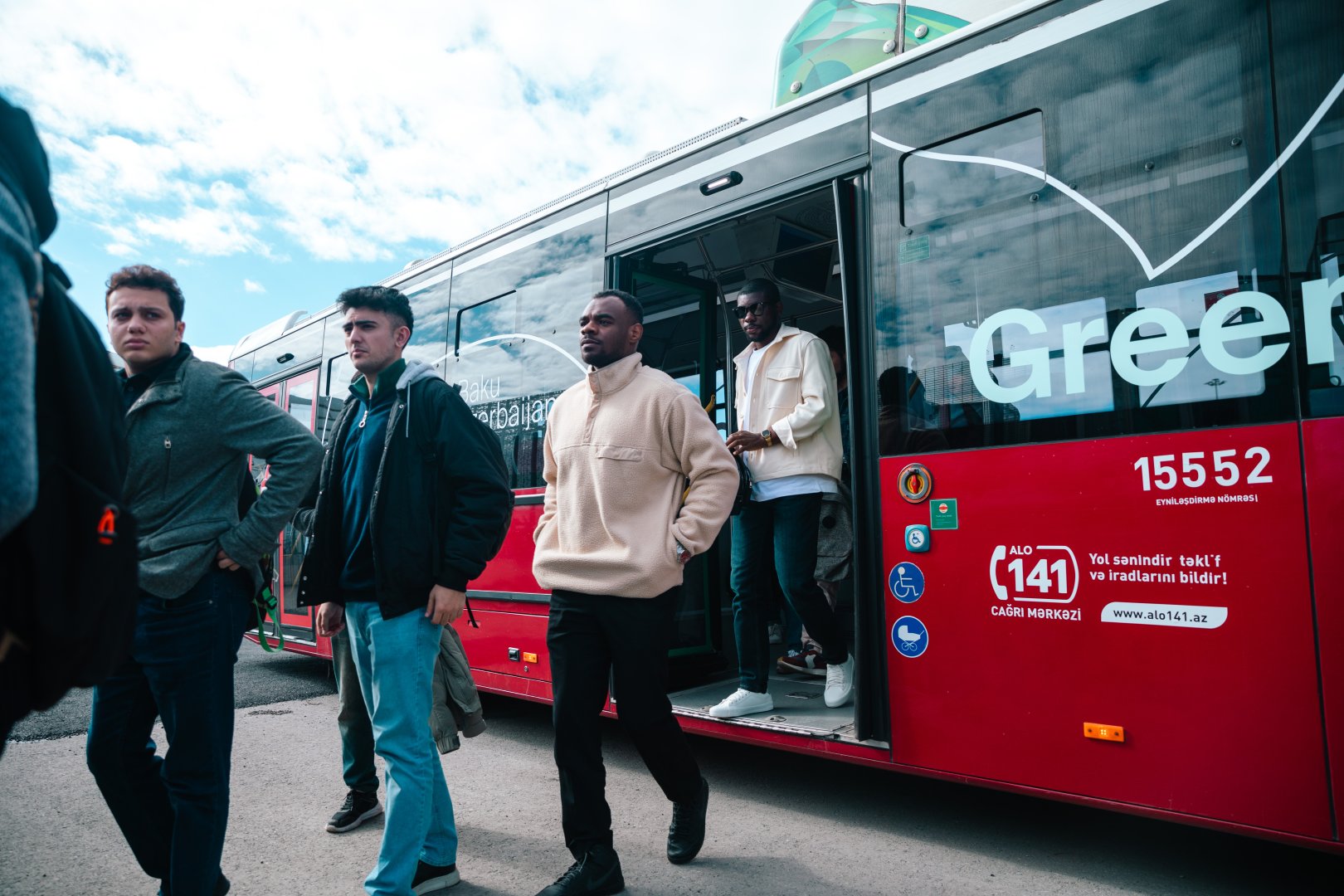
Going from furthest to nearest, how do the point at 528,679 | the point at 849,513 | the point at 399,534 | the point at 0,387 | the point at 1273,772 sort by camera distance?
the point at 528,679
the point at 849,513
the point at 399,534
the point at 1273,772
the point at 0,387

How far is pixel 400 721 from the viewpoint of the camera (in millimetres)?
2605

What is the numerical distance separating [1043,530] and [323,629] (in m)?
2.40

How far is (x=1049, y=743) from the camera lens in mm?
2818

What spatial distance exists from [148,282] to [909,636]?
107 inches

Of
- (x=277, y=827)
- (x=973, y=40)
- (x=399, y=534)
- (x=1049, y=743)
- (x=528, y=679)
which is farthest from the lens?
(x=528, y=679)

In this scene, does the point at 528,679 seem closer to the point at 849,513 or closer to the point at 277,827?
the point at 277,827

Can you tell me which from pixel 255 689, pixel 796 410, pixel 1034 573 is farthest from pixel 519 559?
pixel 255 689

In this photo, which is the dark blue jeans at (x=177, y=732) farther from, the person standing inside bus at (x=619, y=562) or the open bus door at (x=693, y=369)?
the open bus door at (x=693, y=369)

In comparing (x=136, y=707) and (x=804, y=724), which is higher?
(x=136, y=707)

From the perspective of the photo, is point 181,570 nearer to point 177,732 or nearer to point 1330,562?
point 177,732

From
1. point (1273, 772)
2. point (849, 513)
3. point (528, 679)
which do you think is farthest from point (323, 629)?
point (1273, 772)

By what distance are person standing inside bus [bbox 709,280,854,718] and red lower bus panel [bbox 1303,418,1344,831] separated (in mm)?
1846

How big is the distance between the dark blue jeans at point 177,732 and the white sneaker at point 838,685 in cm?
244

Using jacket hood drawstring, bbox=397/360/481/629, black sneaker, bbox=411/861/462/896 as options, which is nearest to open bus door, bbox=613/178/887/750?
black sneaker, bbox=411/861/462/896
